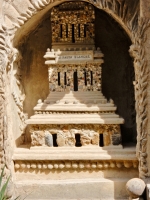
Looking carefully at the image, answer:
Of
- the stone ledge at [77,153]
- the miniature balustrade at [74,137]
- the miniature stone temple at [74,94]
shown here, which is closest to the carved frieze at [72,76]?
the miniature stone temple at [74,94]

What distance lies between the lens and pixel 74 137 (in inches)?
184

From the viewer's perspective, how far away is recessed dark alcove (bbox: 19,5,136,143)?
535 centimetres

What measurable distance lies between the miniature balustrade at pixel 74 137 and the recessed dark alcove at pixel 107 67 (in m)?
0.70

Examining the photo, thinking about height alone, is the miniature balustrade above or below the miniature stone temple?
below

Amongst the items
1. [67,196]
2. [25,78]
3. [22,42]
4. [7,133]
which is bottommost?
[67,196]

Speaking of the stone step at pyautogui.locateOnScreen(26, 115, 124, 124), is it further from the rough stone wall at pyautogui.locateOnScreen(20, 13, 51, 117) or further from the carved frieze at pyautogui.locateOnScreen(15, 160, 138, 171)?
the rough stone wall at pyautogui.locateOnScreen(20, 13, 51, 117)

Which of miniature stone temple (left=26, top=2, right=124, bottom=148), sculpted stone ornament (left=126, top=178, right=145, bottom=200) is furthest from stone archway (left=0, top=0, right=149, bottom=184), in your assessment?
miniature stone temple (left=26, top=2, right=124, bottom=148)

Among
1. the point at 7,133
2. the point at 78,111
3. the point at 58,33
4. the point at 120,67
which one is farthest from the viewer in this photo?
the point at 120,67

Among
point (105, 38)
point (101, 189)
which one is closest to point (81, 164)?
point (101, 189)

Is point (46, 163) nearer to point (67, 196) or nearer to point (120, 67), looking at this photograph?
point (67, 196)

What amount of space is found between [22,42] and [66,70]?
0.83 m

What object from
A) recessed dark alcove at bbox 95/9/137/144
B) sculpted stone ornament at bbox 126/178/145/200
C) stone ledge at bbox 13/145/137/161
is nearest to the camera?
sculpted stone ornament at bbox 126/178/145/200

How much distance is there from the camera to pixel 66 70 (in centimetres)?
497

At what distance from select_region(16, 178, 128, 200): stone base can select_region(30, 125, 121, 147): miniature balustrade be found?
0.51 m
